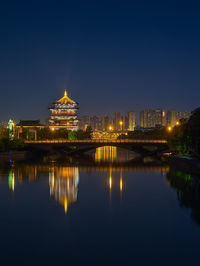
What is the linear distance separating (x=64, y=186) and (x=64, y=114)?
106 metres

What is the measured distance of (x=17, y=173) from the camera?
47062mm

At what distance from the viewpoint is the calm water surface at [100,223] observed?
1658 cm

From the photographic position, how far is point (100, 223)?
72.8ft

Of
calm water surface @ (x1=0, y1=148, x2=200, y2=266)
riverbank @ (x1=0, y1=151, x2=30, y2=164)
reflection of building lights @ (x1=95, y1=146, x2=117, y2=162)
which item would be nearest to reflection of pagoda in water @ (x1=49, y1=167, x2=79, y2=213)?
calm water surface @ (x1=0, y1=148, x2=200, y2=266)

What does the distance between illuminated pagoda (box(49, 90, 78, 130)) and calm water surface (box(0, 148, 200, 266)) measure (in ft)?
328

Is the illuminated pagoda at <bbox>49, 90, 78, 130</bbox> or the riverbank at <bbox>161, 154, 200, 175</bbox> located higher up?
the illuminated pagoda at <bbox>49, 90, 78, 130</bbox>

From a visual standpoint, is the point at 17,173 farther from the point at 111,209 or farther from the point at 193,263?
the point at 193,263

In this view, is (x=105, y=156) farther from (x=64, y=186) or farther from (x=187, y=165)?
(x=64, y=186)

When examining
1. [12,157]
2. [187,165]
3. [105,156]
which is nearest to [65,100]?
[105,156]

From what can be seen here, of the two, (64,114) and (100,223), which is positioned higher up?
(64,114)

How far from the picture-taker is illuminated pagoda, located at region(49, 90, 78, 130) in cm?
13950

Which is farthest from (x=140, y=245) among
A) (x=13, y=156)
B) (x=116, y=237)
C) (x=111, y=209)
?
(x=13, y=156)

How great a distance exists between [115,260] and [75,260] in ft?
6.07

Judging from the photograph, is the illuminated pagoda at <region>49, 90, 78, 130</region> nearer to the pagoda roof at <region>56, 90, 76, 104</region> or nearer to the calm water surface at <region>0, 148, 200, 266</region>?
the pagoda roof at <region>56, 90, 76, 104</region>
